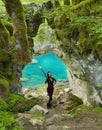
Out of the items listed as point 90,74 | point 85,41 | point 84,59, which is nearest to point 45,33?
point 84,59

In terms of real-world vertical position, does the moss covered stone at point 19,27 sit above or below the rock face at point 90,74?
above

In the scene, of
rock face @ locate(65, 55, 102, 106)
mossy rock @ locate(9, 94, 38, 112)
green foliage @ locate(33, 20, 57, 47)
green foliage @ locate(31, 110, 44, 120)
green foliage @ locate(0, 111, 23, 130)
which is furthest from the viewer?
green foliage @ locate(33, 20, 57, 47)

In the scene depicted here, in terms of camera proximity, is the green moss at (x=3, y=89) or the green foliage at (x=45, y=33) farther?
the green foliage at (x=45, y=33)

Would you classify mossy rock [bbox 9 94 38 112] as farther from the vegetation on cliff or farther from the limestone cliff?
the vegetation on cliff

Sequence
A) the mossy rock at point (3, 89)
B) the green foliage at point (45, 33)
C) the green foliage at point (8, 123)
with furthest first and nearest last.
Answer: the green foliage at point (45, 33) → the mossy rock at point (3, 89) → the green foliage at point (8, 123)

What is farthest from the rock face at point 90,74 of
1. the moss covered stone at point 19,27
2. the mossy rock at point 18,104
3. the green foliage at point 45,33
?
the green foliage at point 45,33

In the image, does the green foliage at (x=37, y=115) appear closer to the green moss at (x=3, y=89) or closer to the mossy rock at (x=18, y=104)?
the mossy rock at (x=18, y=104)

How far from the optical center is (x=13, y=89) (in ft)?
49.6

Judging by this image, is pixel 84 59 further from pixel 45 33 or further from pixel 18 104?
pixel 45 33

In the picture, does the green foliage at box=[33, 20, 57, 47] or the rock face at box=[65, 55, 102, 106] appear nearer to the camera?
the rock face at box=[65, 55, 102, 106]

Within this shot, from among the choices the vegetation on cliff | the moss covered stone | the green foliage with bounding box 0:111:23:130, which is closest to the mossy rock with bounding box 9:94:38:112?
the moss covered stone

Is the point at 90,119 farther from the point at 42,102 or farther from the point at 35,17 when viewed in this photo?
the point at 35,17

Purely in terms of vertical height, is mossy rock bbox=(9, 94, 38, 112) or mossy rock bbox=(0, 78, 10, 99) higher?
mossy rock bbox=(0, 78, 10, 99)

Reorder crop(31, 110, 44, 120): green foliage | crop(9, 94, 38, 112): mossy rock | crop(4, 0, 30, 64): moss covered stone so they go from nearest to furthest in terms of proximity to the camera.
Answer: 1. crop(31, 110, 44, 120): green foliage
2. crop(9, 94, 38, 112): mossy rock
3. crop(4, 0, 30, 64): moss covered stone
